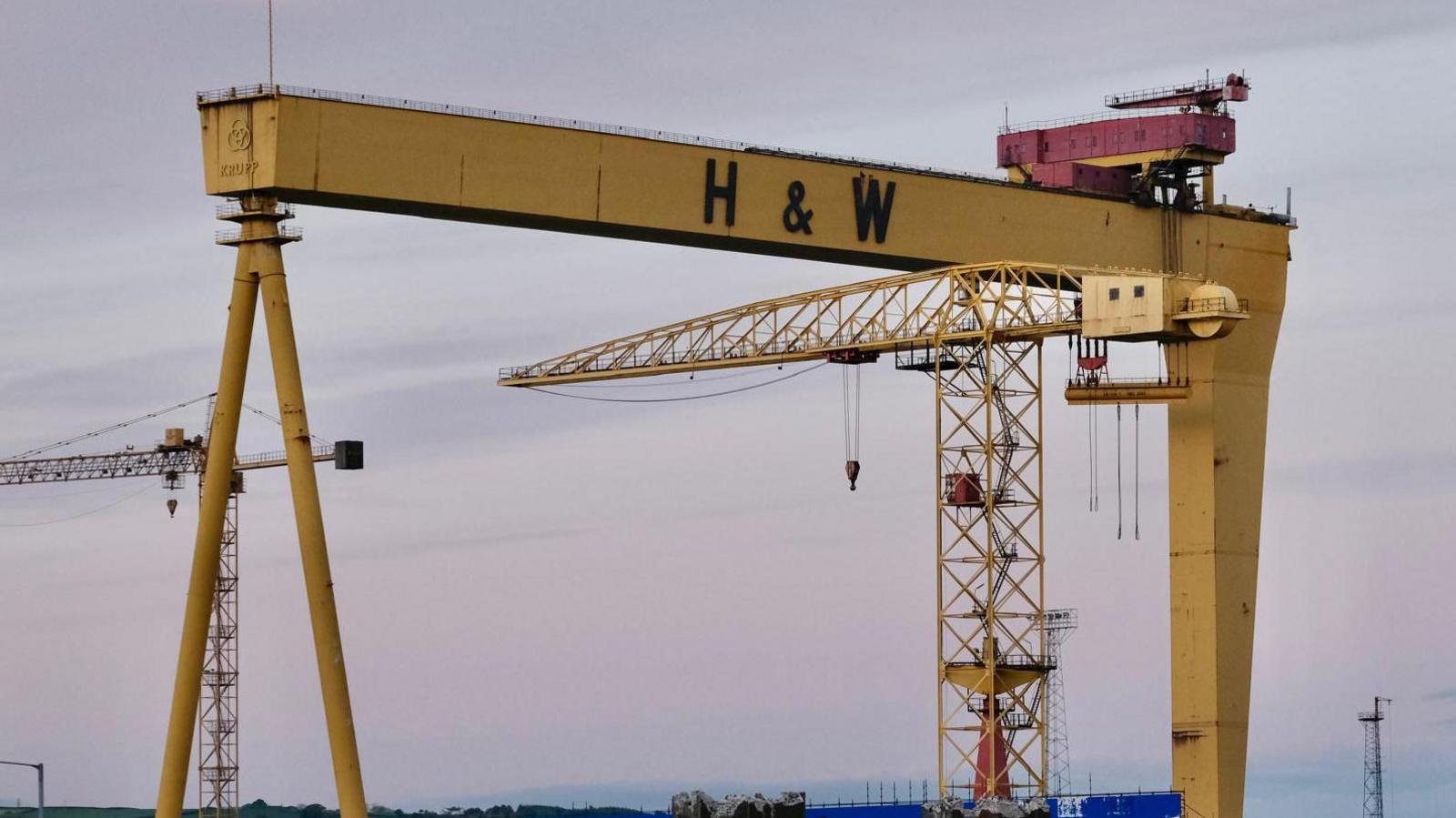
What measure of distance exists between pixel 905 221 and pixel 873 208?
1.59m

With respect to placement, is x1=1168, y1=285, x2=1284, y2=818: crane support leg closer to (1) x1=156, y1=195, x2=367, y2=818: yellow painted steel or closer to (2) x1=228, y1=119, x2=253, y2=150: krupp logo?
(1) x1=156, y1=195, x2=367, y2=818: yellow painted steel

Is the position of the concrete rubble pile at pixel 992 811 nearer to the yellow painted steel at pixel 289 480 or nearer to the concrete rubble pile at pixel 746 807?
the concrete rubble pile at pixel 746 807

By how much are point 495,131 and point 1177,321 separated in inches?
893

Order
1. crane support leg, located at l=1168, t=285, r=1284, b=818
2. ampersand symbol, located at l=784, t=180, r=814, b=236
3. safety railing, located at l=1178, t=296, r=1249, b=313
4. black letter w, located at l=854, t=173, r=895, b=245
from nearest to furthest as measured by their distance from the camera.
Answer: ampersand symbol, located at l=784, t=180, r=814, b=236 → black letter w, located at l=854, t=173, r=895, b=245 → safety railing, located at l=1178, t=296, r=1249, b=313 → crane support leg, located at l=1168, t=285, r=1284, b=818

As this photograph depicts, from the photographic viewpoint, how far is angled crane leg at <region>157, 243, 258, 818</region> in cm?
7044

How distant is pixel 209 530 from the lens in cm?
7125

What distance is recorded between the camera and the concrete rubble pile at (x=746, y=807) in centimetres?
5381

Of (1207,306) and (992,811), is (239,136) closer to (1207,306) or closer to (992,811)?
(992,811)

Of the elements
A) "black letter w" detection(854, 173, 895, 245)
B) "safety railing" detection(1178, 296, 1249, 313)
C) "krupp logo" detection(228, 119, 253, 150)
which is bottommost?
"safety railing" detection(1178, 296, 1249, 313)

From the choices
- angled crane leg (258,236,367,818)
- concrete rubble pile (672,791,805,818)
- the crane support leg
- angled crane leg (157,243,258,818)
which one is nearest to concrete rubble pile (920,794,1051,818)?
concrete rubble pile (672,791,805,818)

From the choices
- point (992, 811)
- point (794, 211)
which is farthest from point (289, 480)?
point (992, 811)

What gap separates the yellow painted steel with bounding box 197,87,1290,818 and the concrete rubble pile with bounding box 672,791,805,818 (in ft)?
71.5

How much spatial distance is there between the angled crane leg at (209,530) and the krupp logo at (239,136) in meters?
2.67

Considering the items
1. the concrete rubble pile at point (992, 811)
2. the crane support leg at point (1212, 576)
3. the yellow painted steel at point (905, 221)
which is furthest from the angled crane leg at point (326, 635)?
the crane support leg at point (1212, 576)
